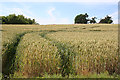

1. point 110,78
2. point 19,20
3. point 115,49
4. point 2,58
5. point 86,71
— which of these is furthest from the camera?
point 19,20

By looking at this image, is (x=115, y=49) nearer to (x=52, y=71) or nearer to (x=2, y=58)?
(x=52, y=71)

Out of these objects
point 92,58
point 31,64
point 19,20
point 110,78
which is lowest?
point 110,78

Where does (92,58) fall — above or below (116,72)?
above

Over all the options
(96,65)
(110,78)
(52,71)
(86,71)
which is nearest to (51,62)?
(52,71)

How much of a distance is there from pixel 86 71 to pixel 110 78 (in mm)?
1184

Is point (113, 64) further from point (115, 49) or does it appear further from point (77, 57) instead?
point (77, 57)

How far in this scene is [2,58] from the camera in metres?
7.49

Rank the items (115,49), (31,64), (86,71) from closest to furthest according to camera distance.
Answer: (86,71) → (31,64) → (115,49)

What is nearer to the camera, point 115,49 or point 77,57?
point 77,57

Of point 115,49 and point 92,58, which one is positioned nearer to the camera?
point 92,58

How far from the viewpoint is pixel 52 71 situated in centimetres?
638

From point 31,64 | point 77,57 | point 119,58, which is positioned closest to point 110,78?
point 119,58

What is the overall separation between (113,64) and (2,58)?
22.3ft

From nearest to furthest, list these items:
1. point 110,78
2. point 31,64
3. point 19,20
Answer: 1. point 110,78
2. point 31,64
3. point 19,20
